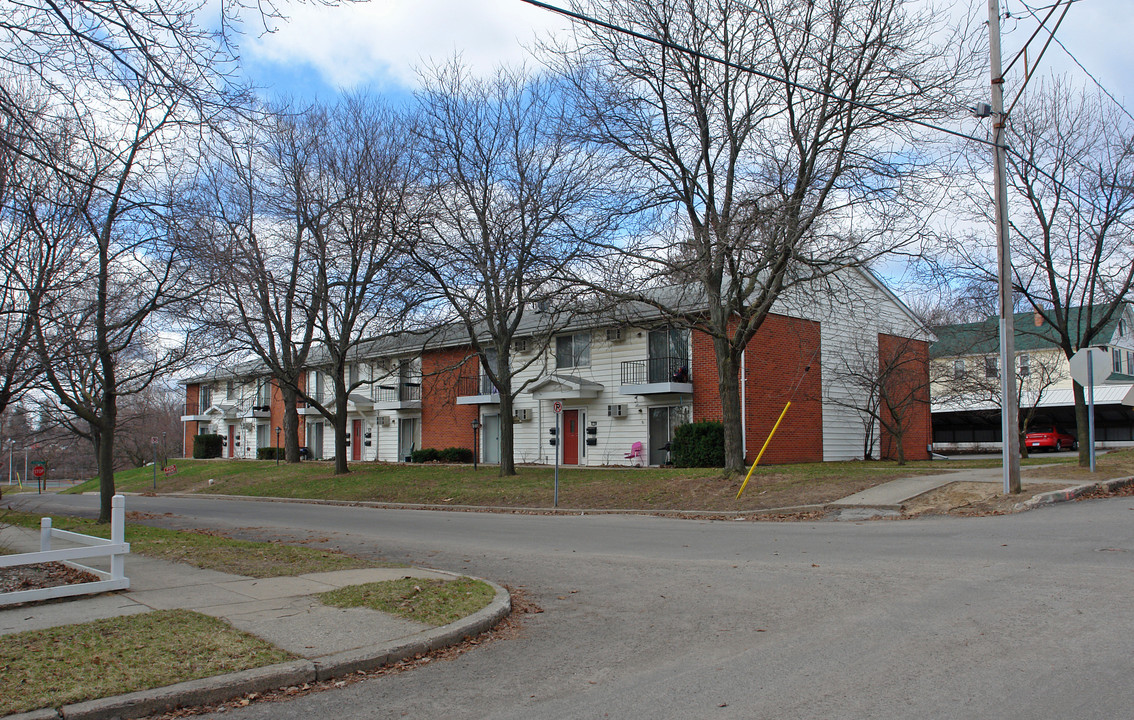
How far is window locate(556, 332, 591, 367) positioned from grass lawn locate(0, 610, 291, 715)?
23.8 meters

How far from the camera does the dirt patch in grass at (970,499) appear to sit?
562 inches

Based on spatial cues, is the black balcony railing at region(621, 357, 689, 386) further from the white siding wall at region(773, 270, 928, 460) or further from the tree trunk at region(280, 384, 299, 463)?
the tree trunk at region(280, 384, 299, 463)

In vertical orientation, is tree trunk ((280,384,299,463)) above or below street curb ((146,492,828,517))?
above

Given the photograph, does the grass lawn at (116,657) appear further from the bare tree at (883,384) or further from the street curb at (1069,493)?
the bare tree at (883,384)

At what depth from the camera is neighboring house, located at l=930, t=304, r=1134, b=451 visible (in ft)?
101

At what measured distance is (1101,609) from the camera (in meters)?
6.87

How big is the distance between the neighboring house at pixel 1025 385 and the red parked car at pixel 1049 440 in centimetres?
119

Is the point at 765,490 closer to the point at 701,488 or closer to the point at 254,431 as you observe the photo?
the point at 701,488

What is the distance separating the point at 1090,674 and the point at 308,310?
23854mm

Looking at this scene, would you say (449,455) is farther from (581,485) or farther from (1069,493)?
(1069,493)

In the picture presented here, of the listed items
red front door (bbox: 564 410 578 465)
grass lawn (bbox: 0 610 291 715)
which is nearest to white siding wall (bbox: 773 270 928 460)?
red front door (bbox: 564 410 578 465)

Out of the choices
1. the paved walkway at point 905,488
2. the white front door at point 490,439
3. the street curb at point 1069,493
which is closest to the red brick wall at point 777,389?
the paved walkway at point 905,488

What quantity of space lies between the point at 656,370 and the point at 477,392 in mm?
9372

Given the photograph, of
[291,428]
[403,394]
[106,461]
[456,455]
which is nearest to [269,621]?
[106,461]
